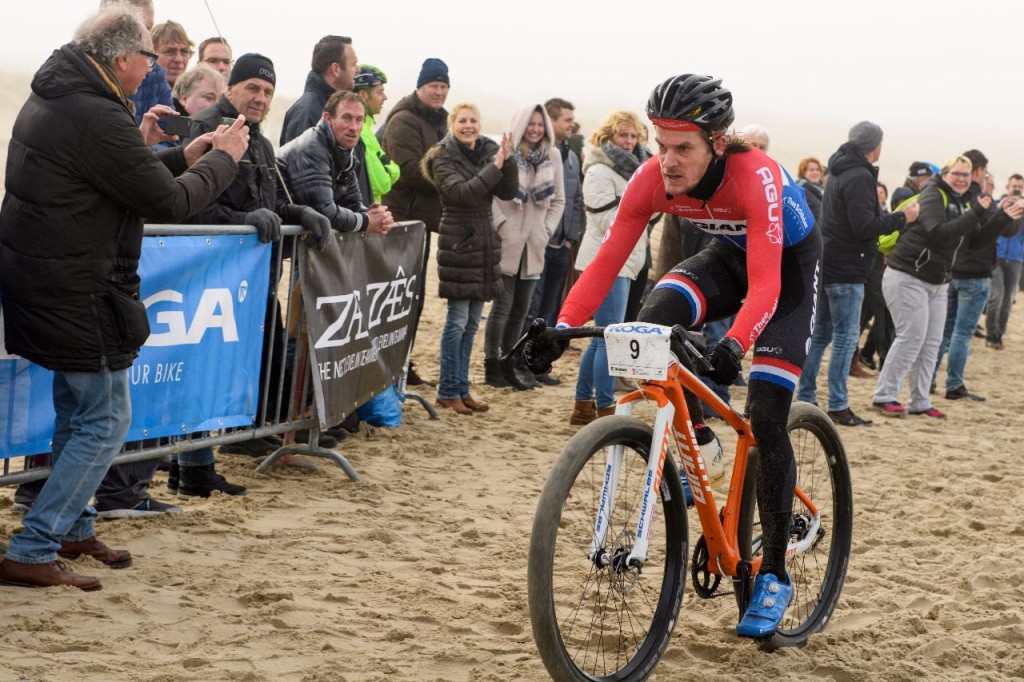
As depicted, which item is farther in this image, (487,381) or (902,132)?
(902,132)

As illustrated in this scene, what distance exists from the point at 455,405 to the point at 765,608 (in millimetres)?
5027

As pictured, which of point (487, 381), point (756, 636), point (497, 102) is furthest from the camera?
point (497, 102)

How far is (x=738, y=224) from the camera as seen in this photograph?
461 cm

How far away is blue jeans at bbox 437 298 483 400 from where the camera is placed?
30.4 ft

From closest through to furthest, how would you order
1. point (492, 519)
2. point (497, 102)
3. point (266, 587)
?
point (266, 587) < point (492, 519) < point (497, 102)

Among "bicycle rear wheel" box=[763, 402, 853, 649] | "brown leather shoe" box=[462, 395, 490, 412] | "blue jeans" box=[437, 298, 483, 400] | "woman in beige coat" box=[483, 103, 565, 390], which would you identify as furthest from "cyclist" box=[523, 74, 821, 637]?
"woman in beige coat" box=[483, 103, 565, 390]

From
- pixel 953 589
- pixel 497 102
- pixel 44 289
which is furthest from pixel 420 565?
pixel 497 102

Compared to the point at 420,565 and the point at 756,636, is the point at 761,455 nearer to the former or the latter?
the point at 756,636

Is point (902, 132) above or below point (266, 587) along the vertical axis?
above

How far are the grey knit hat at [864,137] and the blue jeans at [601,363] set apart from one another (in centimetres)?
245

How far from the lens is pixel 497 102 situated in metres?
137

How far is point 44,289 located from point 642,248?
5.97m

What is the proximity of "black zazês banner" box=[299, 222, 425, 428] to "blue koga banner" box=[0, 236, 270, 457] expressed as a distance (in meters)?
0.46

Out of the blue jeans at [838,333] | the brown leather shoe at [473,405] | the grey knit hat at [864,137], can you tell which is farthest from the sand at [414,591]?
the grey knit hat at [864,137]
